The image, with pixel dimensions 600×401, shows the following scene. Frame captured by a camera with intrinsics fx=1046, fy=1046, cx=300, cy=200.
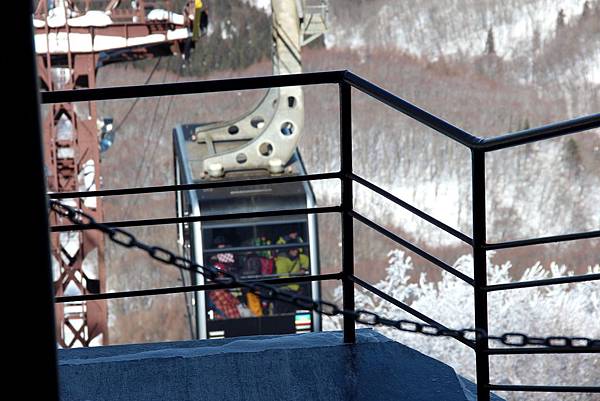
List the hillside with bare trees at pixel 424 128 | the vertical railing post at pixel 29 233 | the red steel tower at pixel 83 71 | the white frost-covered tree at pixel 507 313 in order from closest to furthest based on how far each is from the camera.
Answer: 1. the vertical railing post at pixel 29 233
2. the red steel tower at pixel 83 71
3. the white frost-covered tree at pixel 507 313
4. the hillside with bare trees at pixel 424 128

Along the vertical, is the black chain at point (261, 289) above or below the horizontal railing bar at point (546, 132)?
below

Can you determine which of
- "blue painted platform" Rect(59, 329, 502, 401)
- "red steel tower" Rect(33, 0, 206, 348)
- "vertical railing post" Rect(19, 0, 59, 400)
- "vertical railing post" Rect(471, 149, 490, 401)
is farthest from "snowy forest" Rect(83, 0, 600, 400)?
"vertical railing post" Rect(19, 0, 59, 400)

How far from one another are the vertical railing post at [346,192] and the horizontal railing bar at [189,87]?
0.08 meters

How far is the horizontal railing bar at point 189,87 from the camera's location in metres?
2.76

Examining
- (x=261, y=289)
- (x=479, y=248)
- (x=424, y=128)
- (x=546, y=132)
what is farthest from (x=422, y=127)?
(x=261, y=289)

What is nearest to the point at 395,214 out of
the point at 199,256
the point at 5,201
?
the point at 199,256

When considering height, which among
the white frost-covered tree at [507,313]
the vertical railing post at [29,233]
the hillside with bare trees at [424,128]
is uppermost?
the vertical railing post at [29,233]

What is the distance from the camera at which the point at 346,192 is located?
9.66 ft

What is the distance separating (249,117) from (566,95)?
12.4 metres

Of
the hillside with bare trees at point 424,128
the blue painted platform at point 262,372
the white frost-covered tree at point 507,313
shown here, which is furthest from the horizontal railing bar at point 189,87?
the hillside with bare trees at point 424,128

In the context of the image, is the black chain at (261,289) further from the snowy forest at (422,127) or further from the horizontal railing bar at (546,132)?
the snowy forest at (422,127)

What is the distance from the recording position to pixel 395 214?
23547 mm

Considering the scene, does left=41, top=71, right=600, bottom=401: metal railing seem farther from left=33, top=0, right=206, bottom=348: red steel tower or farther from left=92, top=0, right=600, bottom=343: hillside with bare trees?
left=92, top=0, right=600, bottom=343: hillside with bare trees

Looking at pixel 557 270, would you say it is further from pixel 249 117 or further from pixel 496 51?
pixel 249 117
